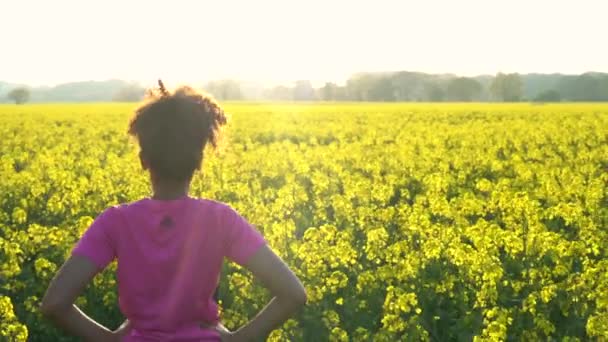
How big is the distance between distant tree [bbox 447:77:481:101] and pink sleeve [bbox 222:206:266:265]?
122m

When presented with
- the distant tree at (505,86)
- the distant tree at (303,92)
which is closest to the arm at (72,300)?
the distant tree at (303,92)

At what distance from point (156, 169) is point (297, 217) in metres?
6.89

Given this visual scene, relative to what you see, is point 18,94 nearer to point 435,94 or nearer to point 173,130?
point 435,94

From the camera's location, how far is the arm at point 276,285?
2852mm

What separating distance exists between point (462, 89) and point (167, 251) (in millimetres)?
123134

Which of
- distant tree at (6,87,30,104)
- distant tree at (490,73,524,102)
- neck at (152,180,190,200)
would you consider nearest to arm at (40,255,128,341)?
neck at (152,180,190,200)

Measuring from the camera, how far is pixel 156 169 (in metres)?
2.94

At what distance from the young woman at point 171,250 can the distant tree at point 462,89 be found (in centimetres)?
12151

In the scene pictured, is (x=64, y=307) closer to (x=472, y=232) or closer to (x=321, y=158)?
(x=472, y=232)

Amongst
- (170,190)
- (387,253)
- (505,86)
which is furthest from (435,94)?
(170,190)

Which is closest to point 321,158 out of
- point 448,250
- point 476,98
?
point 448,250

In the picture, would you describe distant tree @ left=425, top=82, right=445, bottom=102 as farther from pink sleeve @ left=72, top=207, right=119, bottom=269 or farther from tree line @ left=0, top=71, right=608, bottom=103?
pink sleeve @ left=72, top=207, right=119, bottom=269

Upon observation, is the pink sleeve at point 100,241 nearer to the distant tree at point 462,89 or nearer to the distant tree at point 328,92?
the distant tree at point 328,92

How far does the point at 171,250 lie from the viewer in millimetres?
2836
